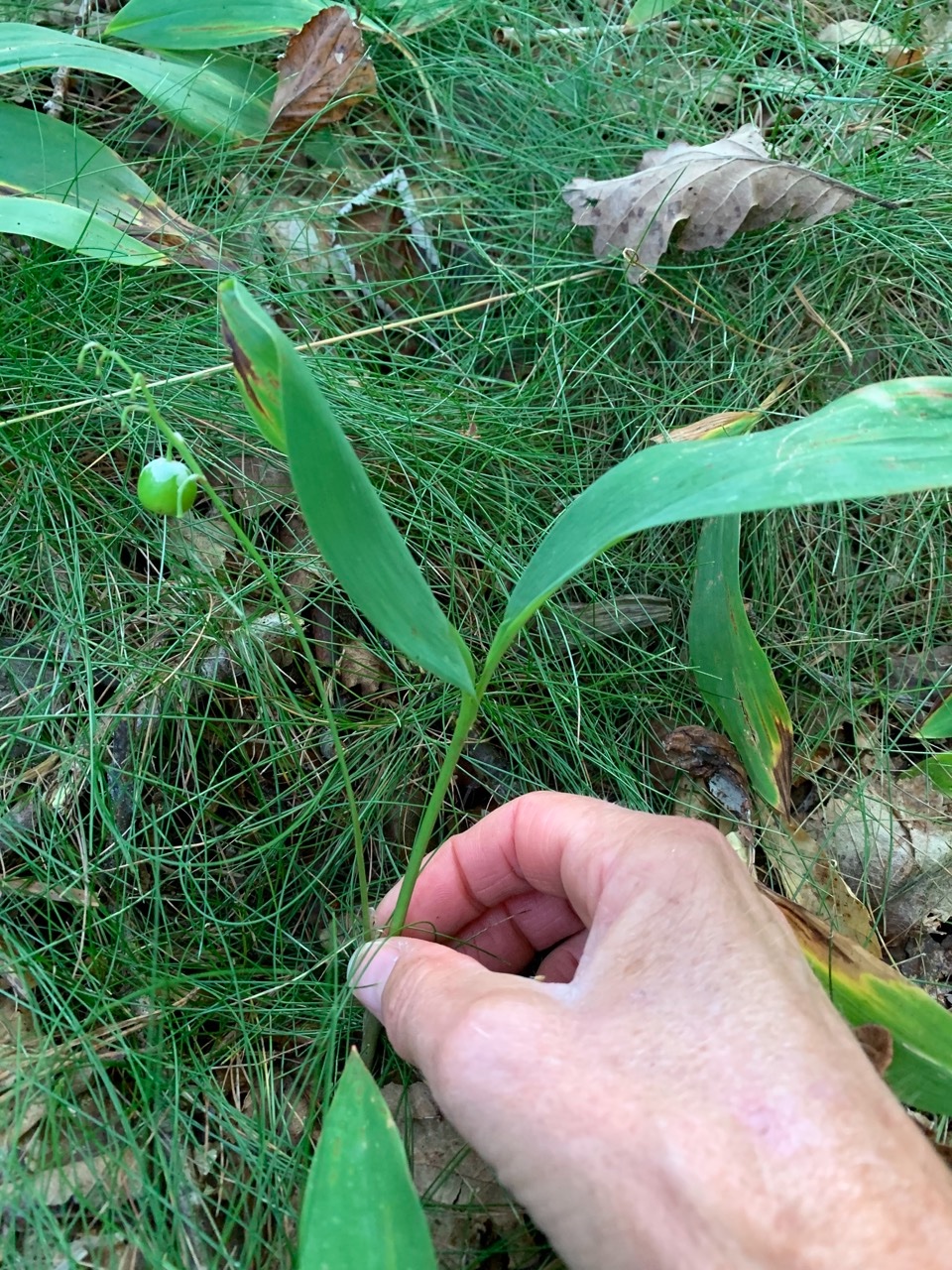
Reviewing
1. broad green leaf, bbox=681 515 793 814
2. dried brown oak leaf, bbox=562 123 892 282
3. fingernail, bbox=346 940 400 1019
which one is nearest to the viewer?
fingernail, bbox=346 940 400 1019

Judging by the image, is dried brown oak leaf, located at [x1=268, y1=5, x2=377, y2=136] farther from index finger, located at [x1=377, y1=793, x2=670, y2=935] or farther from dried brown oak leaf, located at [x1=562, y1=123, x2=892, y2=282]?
index finger, located at [x1=377, y1=793, x2=670, y2=935]

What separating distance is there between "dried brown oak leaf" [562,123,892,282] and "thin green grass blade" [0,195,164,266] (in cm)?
57

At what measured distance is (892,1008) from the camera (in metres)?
0.79

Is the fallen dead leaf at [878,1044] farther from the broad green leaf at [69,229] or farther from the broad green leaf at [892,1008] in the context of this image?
the broad green leaf at [69,229]

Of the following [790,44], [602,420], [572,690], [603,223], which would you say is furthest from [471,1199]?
[790,44]

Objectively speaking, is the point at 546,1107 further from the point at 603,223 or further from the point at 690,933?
the point at 603,223

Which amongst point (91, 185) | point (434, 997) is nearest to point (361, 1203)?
point (434, 997)

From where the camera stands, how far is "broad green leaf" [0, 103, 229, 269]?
3.47ft

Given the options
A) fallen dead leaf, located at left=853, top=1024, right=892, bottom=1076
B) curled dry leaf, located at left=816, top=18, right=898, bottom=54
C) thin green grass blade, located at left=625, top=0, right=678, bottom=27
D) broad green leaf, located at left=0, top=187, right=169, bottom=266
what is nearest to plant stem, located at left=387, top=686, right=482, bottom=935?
fallen dead leaf, located at left=853, top=1024, right=892, bottom=1076

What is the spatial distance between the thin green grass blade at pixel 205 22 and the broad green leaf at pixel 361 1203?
1.22m

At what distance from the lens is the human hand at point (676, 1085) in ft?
1.61

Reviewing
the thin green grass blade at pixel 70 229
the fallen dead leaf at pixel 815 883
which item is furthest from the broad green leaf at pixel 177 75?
the fallen dead leaf at pixel 815 883

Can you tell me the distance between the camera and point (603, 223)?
1181 millimetres

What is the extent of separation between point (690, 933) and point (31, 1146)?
56 centimetres
